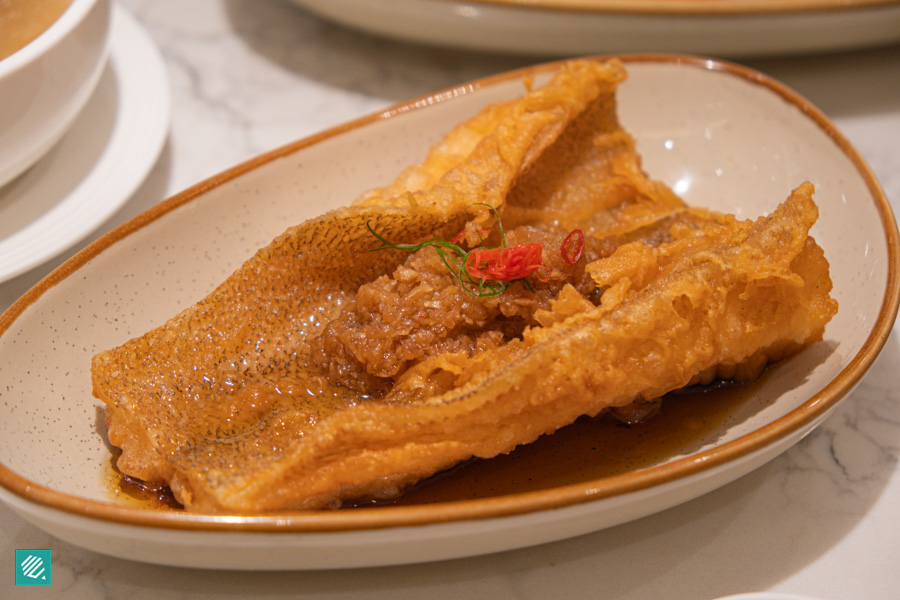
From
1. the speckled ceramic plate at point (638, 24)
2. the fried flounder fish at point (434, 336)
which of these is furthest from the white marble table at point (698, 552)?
the speckled ceramic plate at point (638, 24)

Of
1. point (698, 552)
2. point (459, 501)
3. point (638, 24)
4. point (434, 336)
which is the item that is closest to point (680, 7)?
point (638, 24)

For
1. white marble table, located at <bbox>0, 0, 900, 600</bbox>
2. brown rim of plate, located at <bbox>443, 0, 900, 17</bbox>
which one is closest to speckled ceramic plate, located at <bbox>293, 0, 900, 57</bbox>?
brown rim of plate, located at <bbox>443, 0, 900, 17</bbox>

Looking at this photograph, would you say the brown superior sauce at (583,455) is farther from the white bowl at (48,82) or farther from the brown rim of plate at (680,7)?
the brown rim of plate at (680,7)

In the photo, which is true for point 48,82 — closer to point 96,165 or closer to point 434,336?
point 96,165

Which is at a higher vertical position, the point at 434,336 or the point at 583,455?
the point at 434,336

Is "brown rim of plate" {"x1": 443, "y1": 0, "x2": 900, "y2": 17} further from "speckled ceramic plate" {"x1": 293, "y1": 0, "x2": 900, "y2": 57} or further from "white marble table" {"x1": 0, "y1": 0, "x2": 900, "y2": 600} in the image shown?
"white marble table" {"x1": 0, "y1": 0, "x2": 900, "y2": 600}

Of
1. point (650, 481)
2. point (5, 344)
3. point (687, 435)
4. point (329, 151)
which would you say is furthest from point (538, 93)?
point (5, 344)
